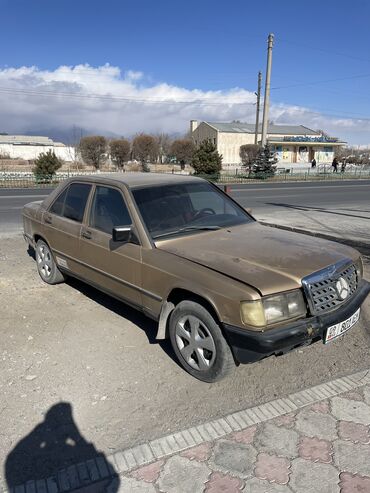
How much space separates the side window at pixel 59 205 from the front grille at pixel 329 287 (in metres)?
3.30

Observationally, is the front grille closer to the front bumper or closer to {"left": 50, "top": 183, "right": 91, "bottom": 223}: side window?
the front bumper

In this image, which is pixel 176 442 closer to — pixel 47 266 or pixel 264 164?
pixel 47 266

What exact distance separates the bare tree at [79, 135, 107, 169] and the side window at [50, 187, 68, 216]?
36.7m

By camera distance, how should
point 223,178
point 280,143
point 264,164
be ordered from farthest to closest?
point 280,143 → point 264,164 → point 223,178

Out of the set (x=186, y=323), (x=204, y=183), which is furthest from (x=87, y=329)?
(x=204, y=183)

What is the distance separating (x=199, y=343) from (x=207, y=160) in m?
28.1

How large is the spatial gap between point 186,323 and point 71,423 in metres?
1.14

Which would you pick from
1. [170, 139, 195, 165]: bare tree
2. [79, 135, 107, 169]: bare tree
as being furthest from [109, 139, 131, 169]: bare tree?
[170, 139, 195, 165]: bare tree

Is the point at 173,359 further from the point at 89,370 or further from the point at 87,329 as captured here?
the point at 87,329

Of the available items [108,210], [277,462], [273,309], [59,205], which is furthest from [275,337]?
[59,205]

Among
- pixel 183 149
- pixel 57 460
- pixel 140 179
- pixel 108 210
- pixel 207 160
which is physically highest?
pixel 183 149

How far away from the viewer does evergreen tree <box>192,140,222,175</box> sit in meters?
30.4

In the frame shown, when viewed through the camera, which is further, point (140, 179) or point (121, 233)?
point (140, 179)

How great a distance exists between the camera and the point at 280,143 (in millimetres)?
62438
